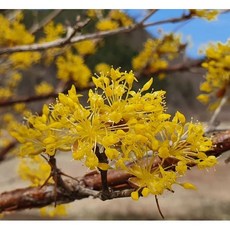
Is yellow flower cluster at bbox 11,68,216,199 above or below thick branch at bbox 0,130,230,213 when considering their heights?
above

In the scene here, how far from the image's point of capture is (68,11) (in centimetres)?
152

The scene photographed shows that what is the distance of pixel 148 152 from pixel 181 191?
0.57 meters

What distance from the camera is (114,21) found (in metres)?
1.51

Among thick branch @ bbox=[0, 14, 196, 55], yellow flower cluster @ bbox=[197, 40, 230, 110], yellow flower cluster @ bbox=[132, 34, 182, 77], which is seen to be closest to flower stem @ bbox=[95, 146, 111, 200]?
thick branch @ bbox=[0, 14, 196, 55]

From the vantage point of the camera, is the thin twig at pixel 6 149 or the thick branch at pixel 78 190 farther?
the thin twig at pixel 6 149

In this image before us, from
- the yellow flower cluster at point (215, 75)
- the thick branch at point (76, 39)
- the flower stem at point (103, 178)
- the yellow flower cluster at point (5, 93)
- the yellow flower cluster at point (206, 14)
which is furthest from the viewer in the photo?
the yellow flower cluster at point (5, 93)

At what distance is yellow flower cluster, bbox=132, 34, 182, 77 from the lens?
147 cm

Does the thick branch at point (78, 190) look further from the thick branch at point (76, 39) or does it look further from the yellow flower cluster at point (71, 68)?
the yellow flower cluster at point (71, 68)

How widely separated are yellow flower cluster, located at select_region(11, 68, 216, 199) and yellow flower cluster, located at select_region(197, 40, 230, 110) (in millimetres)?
400

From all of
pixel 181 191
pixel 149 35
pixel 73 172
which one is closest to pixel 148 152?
pixel 73 172

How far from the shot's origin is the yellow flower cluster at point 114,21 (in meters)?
1.49

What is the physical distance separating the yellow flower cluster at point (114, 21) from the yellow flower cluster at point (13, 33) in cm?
19

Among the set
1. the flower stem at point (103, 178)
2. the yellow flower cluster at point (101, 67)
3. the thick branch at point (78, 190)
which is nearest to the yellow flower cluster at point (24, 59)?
the yellow flower cluster at point (101, 67)

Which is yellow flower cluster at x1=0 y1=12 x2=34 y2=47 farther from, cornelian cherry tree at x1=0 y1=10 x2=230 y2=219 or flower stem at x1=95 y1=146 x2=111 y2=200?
flower stem at x1=95 y1=146 x2=111 y2=200
